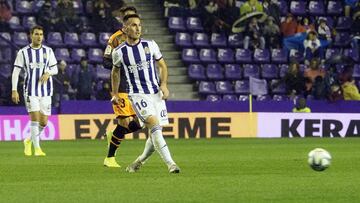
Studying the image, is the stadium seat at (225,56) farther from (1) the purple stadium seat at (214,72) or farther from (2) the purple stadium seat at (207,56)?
(1) the purple stadium seat at (214,72)

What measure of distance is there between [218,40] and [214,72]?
1135 millimetres

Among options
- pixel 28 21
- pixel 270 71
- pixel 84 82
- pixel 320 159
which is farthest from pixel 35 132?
pixel 270 71

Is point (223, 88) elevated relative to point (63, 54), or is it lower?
lower

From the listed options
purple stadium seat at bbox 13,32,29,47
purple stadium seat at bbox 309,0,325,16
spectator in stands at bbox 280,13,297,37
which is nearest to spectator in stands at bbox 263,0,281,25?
spectator in stands at bbox 280,13,297,37

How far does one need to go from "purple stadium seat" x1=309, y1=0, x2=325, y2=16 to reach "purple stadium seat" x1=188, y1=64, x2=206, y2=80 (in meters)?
4.41

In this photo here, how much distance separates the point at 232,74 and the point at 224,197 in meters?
20.3

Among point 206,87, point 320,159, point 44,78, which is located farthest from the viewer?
point 206,87

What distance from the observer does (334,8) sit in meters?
33.2

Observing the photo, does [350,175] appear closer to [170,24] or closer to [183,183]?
[183,183]

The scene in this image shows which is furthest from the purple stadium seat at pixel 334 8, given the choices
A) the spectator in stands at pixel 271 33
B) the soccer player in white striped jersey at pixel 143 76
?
the soccer player in white striped jersey at pixel 143 76

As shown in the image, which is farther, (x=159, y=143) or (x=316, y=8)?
(x=316, y=8)

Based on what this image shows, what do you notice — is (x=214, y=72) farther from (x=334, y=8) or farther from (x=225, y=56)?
(x=334, y=8)

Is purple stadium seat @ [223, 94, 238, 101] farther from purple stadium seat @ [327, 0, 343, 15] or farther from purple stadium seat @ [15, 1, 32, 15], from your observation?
purple stadium seat @ [15, 1, 32, 15]

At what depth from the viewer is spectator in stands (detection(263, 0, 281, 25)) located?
1252 inches
